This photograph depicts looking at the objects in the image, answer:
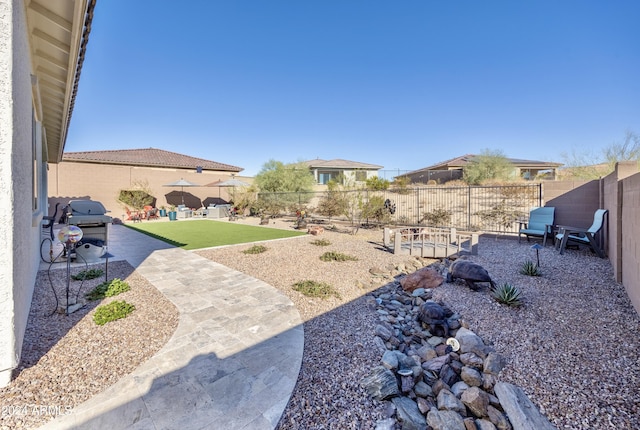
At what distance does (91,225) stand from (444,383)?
878cm

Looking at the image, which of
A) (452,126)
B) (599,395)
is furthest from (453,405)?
(452,126)

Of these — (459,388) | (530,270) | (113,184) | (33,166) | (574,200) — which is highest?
(113,184)

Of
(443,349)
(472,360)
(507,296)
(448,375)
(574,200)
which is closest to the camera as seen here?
(448,375)

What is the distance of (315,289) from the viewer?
5.11 metres

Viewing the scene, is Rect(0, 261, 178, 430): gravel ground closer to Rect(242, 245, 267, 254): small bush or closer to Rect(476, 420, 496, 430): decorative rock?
Rect(476, 420, 496, 430): decorative rock

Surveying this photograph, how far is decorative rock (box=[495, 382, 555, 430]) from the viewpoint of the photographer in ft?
6.98

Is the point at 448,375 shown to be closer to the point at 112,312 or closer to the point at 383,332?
the point at 383,332

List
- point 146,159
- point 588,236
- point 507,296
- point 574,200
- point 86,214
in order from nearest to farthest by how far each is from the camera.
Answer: point 507,296 < point 588,236 < point 86,214 < point 574,200 < point 146,159

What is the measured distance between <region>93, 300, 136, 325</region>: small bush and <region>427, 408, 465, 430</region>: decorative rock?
13.5 feet

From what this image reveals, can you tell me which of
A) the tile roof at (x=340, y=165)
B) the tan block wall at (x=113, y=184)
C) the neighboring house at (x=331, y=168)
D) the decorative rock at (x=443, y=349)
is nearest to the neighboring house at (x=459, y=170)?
the neighboring house at (x=331, y=168)

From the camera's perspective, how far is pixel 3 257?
2.26m

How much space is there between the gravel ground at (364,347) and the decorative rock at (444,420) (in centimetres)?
37

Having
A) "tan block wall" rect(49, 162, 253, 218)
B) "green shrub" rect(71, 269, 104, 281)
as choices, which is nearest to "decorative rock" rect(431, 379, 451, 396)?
"green shrub" rect(71, 269, 104, 281)

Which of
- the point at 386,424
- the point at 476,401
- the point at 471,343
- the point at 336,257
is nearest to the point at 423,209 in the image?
the point at 336,257
